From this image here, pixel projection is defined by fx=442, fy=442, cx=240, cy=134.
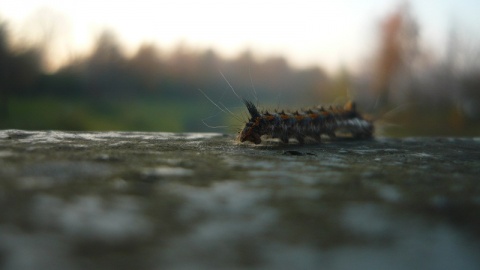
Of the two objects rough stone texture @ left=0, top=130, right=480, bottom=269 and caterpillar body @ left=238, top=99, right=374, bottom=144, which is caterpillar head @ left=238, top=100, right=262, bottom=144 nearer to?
caterpillar body @ left=238, top=99, right=374, bottom=144

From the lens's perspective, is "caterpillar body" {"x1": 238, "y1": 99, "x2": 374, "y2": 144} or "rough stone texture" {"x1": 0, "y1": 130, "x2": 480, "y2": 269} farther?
"caterpillar body" {"x1": 238, "y1": 99, "x2": 374, "y2": 144}

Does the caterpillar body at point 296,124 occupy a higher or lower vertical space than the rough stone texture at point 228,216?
higher

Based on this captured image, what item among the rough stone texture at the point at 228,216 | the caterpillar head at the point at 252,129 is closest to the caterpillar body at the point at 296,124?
the caterpillar head at the point at 252,129

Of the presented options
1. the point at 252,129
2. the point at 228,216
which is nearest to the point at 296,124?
the point at 252,129

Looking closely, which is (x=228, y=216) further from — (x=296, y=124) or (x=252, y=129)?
(x=296, y=124)

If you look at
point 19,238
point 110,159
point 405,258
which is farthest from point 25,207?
point 405,258

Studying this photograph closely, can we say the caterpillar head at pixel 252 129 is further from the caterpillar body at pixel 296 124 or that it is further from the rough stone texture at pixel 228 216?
the rough stone texture at pixel 228 216

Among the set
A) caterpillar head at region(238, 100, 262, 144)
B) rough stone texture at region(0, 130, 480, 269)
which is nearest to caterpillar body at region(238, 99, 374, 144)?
caterpillar head at region(238, 100, 262, 144)

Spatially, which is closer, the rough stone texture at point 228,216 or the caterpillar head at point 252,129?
the rough stone texture at point 228,216
